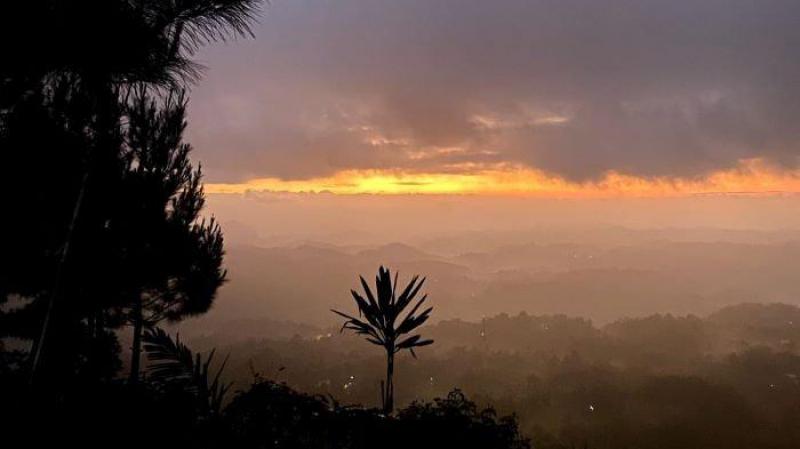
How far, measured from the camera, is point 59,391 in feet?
16.4

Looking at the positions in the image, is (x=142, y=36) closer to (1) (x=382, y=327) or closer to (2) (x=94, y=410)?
(2) (x=94, y=410)

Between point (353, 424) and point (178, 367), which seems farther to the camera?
point (353, 424)

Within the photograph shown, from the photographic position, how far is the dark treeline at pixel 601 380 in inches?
3177

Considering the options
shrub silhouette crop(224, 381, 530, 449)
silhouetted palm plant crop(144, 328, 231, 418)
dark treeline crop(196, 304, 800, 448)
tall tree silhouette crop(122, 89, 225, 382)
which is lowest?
dark treeline crop(196, 304, 800, 448)

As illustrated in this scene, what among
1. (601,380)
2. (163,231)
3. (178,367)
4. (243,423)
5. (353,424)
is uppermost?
(163,231)

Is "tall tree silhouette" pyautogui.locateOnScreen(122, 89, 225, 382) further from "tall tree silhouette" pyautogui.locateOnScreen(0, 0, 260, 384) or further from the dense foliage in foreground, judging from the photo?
the dense foliage in foreground

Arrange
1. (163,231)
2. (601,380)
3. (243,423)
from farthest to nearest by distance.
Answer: (601,380) → (163,231) → (243,423)

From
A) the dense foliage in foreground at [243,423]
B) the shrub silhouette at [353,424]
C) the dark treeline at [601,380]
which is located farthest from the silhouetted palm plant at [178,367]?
the dark treeline at [601,380]

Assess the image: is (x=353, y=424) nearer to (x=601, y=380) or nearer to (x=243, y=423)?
(x=243, y=423)

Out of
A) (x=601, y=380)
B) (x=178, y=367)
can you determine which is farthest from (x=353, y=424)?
(x=601, y=380)

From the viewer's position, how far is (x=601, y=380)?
4053 inches

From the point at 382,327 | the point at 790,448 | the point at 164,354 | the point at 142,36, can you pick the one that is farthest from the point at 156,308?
the point at 790,448

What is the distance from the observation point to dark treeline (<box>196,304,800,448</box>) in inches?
3177

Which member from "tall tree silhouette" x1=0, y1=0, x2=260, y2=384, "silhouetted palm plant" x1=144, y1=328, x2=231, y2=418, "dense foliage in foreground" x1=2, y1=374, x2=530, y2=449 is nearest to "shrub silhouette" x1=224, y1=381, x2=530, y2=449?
"dense foliage in foreground" x1=2, y1=374, x2=530, y2=449
